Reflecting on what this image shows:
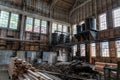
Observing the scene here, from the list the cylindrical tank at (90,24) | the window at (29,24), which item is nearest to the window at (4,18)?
the window at (29,24)

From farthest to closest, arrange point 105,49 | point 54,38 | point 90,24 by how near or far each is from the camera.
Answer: point 54,38 < point 105,49 < point 90,24

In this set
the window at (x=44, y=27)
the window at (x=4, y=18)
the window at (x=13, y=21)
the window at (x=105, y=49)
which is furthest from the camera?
the window at (x=44, y=27)

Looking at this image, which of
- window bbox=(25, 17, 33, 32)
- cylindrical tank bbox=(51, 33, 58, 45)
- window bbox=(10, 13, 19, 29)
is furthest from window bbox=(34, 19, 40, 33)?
window bbox=(10, 13, 19, 29)

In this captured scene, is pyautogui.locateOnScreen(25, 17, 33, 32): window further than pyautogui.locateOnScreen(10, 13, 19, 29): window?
Yes

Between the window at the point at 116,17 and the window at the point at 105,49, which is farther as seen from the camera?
the window at the point at 105,49

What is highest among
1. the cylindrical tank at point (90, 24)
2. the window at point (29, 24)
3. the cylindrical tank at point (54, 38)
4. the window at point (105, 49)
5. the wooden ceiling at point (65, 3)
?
the wooden ceiling at point (65, 3)

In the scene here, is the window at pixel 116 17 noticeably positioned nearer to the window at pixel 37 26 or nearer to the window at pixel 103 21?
the window at pixel 103 21

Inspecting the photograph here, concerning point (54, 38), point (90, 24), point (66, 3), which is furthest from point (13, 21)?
point (90, 24)

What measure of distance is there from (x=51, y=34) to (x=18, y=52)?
446 centimetres

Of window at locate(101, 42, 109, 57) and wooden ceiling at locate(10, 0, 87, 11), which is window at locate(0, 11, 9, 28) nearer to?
wooden ceiling at locate(10, 0, 87, 11)

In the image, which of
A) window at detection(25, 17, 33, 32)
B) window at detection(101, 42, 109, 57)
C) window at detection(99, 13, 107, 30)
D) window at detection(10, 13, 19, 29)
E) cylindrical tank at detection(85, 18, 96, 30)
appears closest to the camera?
cylindrical tank at detection(85, 18, 96, 30)

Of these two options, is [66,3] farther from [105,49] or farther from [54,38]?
[105,49]

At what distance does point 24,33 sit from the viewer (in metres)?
12.1

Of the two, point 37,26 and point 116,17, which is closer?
point 116,17
